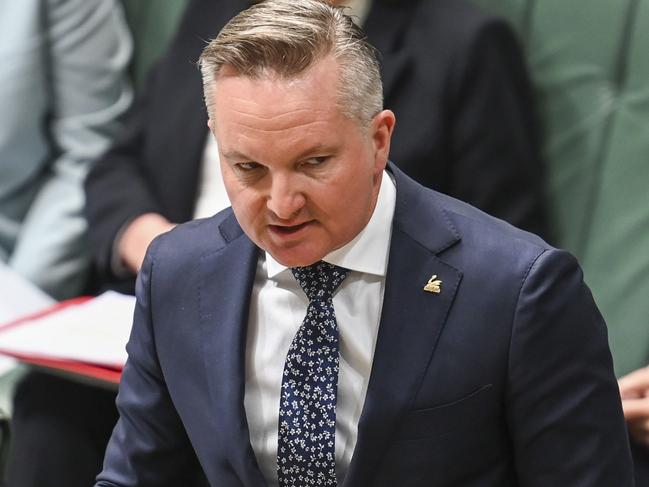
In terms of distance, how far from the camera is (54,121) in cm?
220

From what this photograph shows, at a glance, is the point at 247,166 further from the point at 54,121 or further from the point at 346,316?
the point at 54,121

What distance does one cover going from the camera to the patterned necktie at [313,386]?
1238 mm

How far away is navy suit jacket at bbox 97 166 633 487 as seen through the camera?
117 cm

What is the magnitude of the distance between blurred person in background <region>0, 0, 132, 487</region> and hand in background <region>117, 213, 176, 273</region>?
19 centimetres

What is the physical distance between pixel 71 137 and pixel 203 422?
3.36 feet

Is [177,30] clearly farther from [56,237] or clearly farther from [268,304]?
[268,304]

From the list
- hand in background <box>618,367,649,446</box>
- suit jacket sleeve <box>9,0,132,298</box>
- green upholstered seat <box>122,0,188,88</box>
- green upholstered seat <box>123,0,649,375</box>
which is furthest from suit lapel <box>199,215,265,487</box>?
green upholstered seat <box>122,0,188,88</box>

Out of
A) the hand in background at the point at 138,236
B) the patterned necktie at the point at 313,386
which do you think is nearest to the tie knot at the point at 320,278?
the patterned necktie at the point at 313,386

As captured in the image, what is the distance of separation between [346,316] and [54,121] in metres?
1.12

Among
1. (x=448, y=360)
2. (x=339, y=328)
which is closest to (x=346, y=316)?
(x=339, y=328)

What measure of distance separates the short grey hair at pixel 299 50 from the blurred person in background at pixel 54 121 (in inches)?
42.0

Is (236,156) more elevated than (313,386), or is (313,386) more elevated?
(236,156)

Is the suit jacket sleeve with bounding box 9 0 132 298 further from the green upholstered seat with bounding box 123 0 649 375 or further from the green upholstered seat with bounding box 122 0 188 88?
the green upholstered seat with bounding box 123 0 649 375

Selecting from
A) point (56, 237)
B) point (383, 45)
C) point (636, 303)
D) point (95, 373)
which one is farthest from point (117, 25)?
point (636, 303)
